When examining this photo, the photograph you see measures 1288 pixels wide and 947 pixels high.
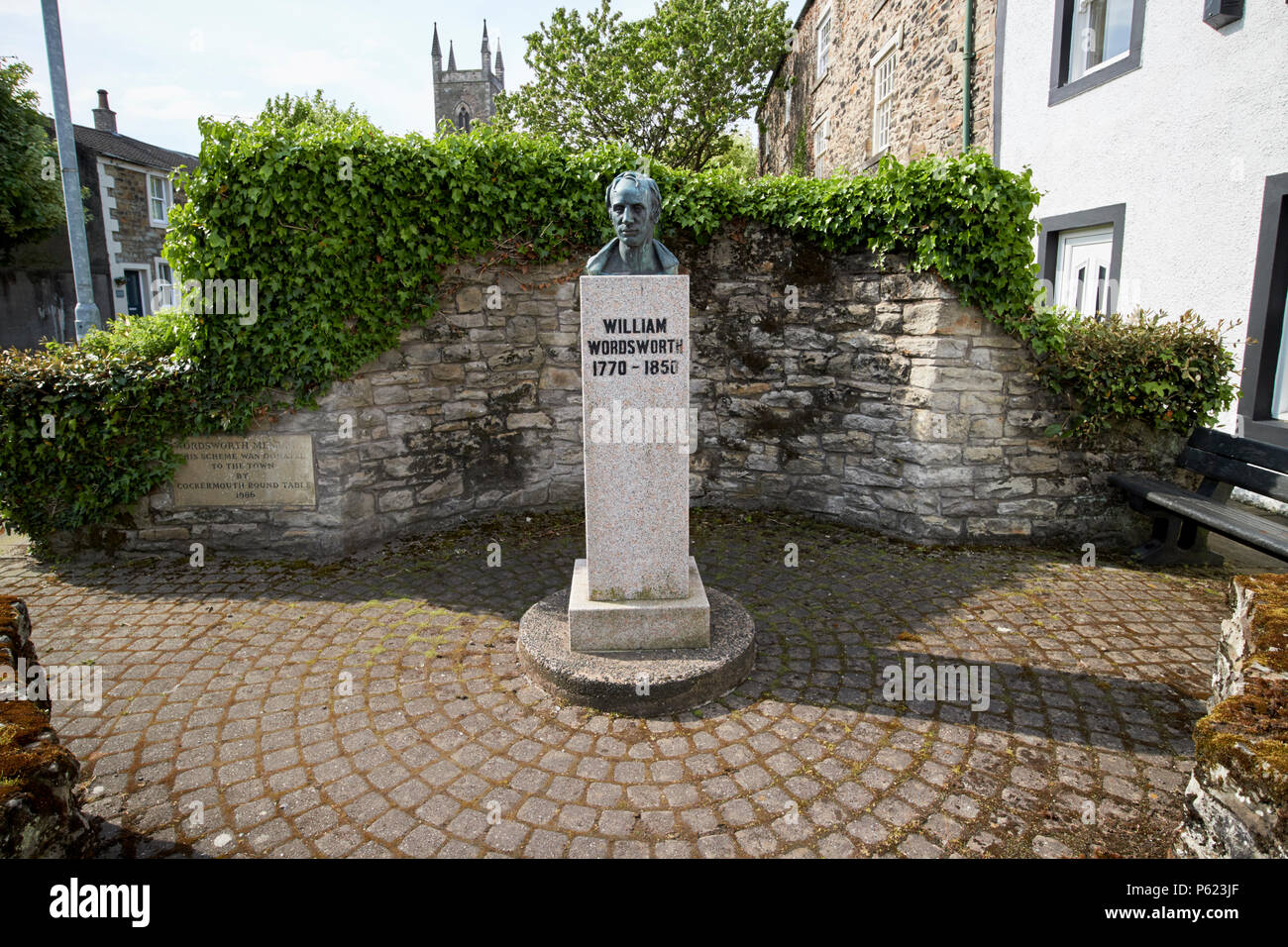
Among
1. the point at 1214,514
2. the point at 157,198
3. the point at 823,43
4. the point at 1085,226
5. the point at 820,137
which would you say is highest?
the point at 823,43

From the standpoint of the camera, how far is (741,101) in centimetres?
2320

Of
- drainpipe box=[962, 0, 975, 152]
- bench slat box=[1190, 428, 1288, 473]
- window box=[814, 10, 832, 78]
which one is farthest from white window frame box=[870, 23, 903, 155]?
bench slat box=[1190, 428, 1288, 473]

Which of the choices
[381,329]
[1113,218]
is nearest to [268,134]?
[381,329]

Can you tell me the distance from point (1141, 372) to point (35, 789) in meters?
7.36

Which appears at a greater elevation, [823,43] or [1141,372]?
[823,43]

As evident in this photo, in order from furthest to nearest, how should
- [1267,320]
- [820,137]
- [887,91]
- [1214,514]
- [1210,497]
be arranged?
[820,137] → [887,91] → [1267,320] → [1210,497] → [1214,514]

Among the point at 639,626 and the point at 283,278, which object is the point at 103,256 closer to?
the point at 283,278

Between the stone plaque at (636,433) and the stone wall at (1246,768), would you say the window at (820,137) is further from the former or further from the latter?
the stone wall at (1246,768)

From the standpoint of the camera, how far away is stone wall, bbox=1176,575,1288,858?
2.06 m

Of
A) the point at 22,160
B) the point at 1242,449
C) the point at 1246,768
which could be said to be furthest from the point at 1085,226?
the point at 22,160

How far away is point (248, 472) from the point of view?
6.12 meters

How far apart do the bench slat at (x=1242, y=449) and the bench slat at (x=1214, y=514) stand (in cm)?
39

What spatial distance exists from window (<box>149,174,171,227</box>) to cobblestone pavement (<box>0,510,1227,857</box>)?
26222mm
